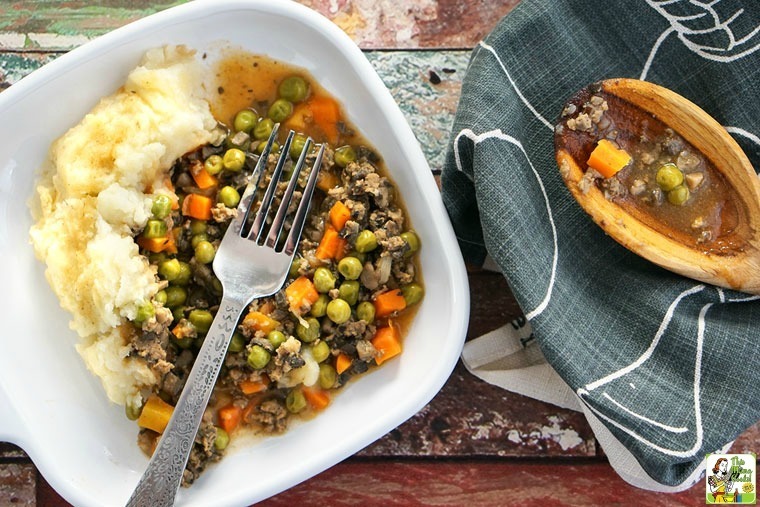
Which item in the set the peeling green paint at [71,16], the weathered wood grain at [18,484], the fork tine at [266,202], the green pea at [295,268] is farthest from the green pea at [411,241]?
the weathered wood grain at [18,484]

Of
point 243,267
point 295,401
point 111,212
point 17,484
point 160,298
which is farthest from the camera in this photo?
point 17,484

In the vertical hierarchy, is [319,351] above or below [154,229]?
below

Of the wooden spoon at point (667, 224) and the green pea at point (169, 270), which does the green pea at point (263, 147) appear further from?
the wooden spoon at point (667, 224)

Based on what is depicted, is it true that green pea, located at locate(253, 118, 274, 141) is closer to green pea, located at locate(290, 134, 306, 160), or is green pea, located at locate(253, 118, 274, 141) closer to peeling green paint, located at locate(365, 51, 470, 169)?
green pea, located at locate(290, 134, 306, 160)

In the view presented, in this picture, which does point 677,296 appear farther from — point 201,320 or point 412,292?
point 201,320

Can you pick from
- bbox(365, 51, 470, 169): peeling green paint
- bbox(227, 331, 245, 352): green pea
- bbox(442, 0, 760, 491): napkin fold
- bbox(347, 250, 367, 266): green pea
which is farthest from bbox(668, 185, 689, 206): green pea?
bbox(227, 331, 245, 352): green pea

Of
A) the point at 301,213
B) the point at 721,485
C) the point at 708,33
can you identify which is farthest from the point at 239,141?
the point at 721,485
